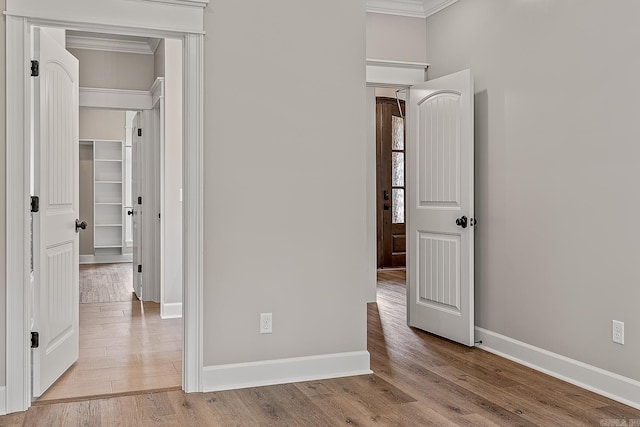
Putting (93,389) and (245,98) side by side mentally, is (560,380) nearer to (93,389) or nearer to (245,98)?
(245,98)

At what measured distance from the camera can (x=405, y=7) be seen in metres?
5.02

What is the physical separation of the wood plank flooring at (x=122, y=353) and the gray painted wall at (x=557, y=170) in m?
2.32

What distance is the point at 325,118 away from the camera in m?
3.67

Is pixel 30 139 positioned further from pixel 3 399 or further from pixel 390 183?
pixel 390 183

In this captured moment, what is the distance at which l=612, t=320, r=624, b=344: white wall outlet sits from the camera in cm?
324

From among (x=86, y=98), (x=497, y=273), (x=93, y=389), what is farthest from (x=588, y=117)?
(x=86, y=98)

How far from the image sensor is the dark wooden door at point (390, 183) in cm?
921

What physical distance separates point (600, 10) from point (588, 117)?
60cm

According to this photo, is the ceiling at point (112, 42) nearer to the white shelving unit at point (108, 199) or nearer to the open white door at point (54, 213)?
the open white door at point (54, 213)

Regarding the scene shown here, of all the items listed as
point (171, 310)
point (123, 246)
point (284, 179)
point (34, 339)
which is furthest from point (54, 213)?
point (123, 246)

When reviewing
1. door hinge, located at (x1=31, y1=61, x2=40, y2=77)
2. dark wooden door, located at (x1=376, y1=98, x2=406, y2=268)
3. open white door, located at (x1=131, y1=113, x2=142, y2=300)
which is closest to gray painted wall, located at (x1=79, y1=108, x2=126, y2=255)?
open white door, located at (x1=131, y1=113, x2=142, y2=300)

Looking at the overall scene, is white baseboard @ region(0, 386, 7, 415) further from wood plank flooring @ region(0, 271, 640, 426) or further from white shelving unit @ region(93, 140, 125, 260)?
white shelving unit @ region(93, 140, 125, 260)

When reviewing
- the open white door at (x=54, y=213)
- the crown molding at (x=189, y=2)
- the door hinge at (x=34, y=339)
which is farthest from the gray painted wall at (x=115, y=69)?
the door hinge at (x=34, y=339)

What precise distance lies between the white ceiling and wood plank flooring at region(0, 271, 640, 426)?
2.89 metres
